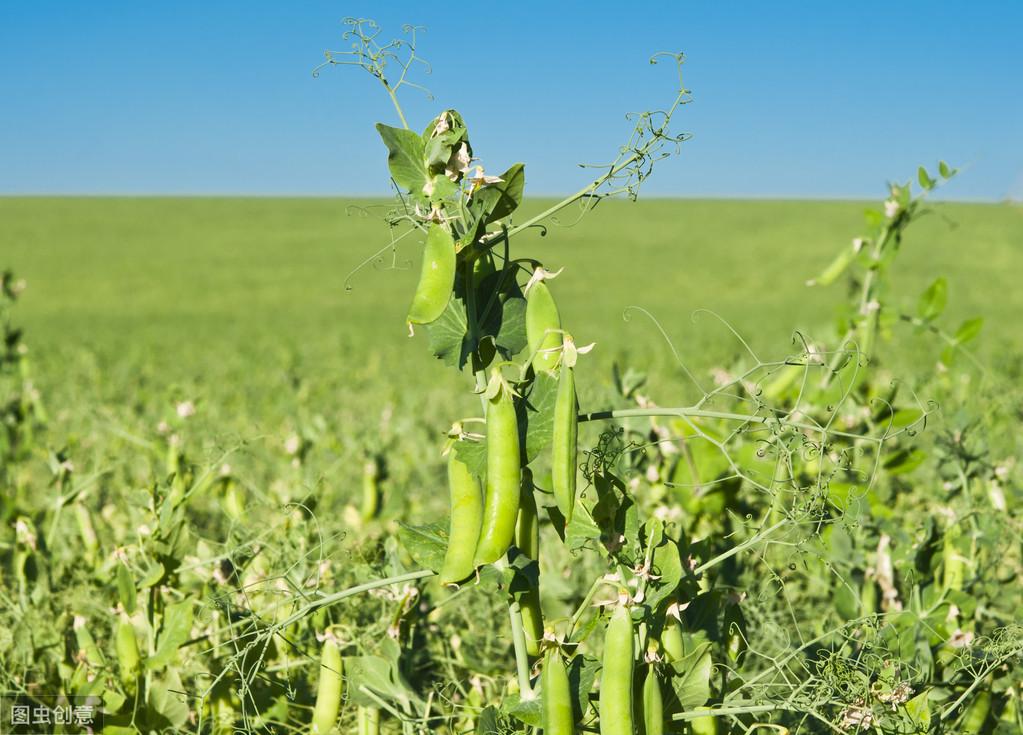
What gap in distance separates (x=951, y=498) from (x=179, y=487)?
200 cm

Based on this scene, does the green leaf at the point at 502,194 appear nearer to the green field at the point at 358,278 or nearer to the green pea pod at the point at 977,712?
the green pea pod at the point at 977,712

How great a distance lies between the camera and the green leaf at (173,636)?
2.03 metres

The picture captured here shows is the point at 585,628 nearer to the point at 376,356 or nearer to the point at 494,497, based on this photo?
the point at 494,497

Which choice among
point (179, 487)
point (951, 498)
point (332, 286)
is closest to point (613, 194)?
point (179, 487)

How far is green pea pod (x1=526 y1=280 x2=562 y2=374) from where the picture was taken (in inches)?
56.1

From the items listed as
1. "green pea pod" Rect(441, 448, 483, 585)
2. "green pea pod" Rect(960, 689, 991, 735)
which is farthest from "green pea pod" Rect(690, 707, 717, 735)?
"green pea pod" Rect(960, 689, 991, 735)

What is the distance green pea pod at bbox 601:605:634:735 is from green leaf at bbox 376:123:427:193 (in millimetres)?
655

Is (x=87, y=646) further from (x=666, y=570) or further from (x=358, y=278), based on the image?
(x=358, y=278)

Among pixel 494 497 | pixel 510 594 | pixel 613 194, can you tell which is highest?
pixel 613 194

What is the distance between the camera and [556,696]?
140 centimetres

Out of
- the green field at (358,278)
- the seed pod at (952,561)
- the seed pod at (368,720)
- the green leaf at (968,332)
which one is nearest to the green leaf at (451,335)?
the seed pod at (368,720)

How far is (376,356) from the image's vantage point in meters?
13.4

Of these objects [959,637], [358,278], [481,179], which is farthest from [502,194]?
[358,278]

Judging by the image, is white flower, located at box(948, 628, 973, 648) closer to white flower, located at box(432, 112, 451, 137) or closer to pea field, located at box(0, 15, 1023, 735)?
pea field, located at box(0, 15, 1023, 735)
